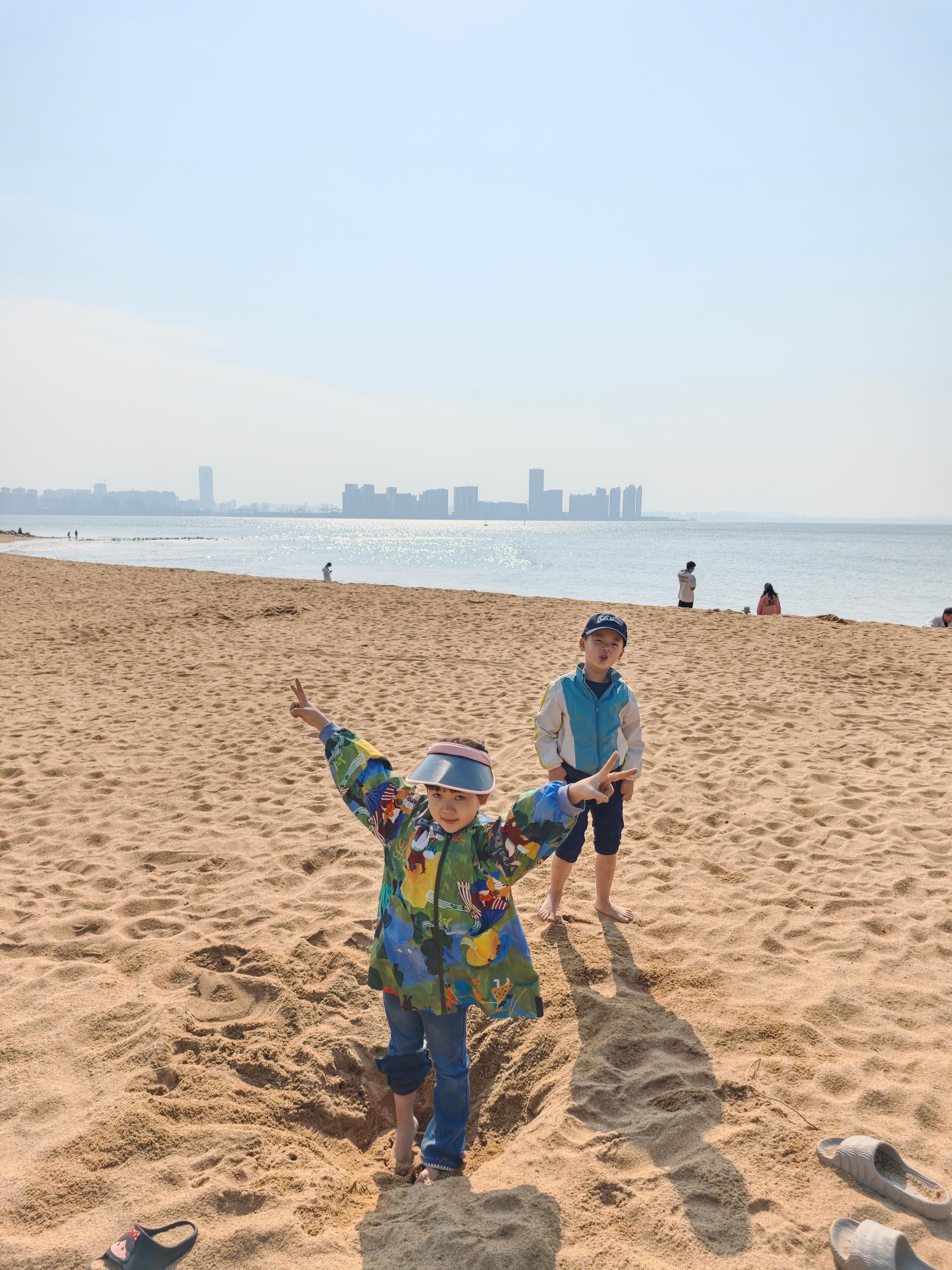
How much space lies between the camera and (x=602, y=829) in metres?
4.05

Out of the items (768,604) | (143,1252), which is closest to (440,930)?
(143,1252)

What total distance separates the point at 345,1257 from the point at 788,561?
7230 cm

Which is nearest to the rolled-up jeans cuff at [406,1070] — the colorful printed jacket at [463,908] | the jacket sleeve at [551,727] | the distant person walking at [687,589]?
the colorful printed jacket at [463,908]

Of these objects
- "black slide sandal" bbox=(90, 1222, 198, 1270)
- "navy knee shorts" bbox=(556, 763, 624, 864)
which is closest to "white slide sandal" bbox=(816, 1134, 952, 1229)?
"navy knee shorts" bbox=(556, 763, 624, 864)

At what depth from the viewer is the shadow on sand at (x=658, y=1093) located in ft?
7.87

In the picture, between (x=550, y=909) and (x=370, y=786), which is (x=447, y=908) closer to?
(x=370, y=786)

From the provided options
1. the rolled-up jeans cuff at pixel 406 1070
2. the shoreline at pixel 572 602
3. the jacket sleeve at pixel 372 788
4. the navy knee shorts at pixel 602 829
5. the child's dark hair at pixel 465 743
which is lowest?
the rolled-up jeans cuff at pixel 406 1070

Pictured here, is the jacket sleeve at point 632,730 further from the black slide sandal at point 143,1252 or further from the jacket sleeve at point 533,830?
the black slide sandal at point 143,1252

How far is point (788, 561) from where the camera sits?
68.1 metres

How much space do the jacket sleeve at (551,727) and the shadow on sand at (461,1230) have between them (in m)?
1.77

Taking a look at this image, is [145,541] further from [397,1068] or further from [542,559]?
[397,1068]

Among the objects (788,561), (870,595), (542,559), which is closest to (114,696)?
(870,595)

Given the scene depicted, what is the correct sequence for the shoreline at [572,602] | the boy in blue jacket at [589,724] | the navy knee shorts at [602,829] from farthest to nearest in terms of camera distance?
the shoreline at [572,602] → the navy knee shorts at [602,829] → the boy in blue jacket at [589,724]

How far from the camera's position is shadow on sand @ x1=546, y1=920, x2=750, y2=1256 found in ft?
7.87
